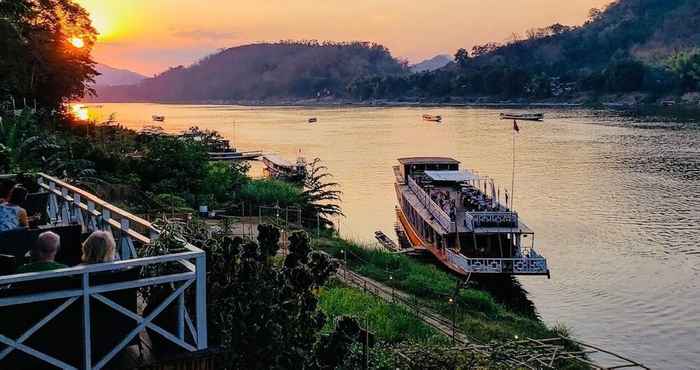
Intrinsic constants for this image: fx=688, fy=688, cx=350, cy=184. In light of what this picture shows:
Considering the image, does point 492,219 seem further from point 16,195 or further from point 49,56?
point 49,56

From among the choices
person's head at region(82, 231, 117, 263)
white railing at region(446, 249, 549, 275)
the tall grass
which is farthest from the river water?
person's head at region(82, 231, 117, 263)

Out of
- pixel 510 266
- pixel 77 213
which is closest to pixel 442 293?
pixel 510 266

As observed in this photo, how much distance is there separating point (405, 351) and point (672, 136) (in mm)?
85331

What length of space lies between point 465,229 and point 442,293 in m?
5.75

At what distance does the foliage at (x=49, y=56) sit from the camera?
95.9ft

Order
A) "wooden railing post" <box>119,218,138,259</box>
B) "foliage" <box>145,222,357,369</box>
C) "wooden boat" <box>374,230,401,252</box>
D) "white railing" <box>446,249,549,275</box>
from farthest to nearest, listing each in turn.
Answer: "wooden boat" <box>374,230,401,252</box>, "white railing" <box>446,249,549,275</box>, "foliage" <box>145,222,357,369</box>, "wooden railing post" <box>119,218,138,259</box>

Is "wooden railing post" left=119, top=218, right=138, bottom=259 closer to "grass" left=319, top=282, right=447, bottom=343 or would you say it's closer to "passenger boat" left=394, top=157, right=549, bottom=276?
"grass" left=319, top=282, right=447, bottom=343

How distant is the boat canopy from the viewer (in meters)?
35.5

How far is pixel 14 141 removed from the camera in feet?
62.3

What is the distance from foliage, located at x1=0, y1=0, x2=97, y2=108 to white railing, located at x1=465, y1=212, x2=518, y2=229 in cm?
1941

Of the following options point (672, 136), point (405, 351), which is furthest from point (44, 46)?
point (672, 136)

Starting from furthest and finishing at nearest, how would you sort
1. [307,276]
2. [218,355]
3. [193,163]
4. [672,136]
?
[672,136] < [193,163] < [307,276] < [218,355]

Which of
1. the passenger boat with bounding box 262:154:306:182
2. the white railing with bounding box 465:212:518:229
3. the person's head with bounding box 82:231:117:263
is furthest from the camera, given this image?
the passenger boat with bounding box 262:154:306:182

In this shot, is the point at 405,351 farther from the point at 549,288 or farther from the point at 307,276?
the point at 549,288
